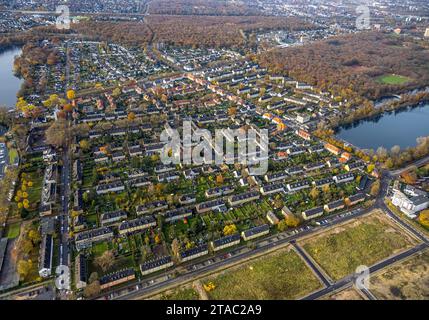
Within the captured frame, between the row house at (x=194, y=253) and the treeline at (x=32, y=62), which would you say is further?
the treeline at (x=32, y=62)

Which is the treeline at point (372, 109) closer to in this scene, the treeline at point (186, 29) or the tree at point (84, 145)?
the tree at point (84, 145)

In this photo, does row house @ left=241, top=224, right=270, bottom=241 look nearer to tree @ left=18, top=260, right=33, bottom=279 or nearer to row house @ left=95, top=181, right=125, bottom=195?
row house @ left=95, top=181, right=125, bottom=195

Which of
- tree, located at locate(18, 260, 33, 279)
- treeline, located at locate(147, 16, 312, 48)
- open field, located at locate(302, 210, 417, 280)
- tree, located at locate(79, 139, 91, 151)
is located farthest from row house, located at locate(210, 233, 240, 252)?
treeline, located at locate(147, 16, 312, 48)

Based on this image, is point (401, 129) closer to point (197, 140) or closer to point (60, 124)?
point (197, 140)

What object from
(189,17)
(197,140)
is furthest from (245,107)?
(189,17)

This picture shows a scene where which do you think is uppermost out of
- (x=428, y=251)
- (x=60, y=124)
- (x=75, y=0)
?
(x=75, y=0)

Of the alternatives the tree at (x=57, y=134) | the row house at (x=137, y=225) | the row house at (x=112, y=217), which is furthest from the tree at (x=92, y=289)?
the tree at (x=57, y=134)
